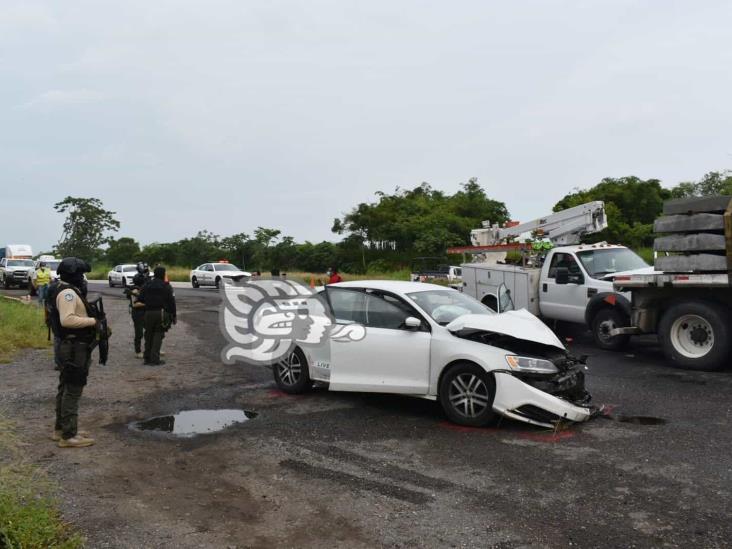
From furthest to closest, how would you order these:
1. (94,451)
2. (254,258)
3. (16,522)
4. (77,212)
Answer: (77,212), (254,258), (94,451), (16,522)

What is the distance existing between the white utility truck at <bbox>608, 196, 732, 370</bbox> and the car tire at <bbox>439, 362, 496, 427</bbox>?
179 inches

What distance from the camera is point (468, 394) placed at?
21.5ft

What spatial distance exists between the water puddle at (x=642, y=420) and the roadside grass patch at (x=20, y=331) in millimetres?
10119

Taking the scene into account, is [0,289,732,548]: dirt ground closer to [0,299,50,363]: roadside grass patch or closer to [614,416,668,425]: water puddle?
[614,416,668,425]: water puddle

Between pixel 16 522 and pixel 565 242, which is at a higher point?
pixel 565 242

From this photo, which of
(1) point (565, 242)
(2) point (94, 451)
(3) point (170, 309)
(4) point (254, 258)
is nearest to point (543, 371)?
(2) point (94, 451)

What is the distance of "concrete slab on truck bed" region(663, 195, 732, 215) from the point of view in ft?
29.7

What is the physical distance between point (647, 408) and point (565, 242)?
7.93m

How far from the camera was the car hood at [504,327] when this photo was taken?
6609mm

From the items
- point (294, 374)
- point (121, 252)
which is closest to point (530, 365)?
point (294, 374)

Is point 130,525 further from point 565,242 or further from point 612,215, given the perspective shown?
point 612,215

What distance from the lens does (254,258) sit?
5622 cm

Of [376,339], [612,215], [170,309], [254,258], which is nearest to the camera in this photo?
[376,339]

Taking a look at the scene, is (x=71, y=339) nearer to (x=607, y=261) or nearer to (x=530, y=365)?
(x=530, y=365)
